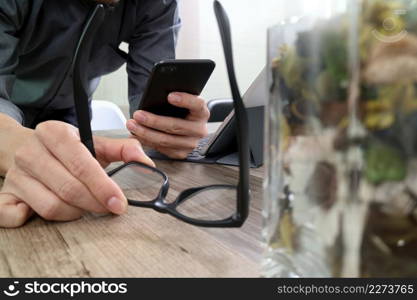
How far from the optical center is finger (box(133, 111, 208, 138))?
608 mm

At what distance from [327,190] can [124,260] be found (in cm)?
15

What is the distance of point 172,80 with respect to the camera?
0.55m

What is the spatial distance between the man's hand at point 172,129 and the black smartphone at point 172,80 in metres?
0.02

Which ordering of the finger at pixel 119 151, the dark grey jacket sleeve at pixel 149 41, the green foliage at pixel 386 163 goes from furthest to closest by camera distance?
the dark grey jacket sleeve at pixel 149 41 < the finger at pixel 119 151 < the green foliage at pixel 386 163

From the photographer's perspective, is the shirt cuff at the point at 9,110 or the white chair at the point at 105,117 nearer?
the shirt cuff at the point at 9,110

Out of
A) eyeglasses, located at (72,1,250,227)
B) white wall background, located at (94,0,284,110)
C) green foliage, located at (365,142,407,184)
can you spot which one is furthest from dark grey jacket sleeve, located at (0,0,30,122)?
white wall background, located at (94,0,284,110)

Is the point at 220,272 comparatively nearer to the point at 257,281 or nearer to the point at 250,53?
the point at 257,281

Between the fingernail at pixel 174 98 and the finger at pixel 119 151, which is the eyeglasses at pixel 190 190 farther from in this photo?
the fingernail at pixel 174 98

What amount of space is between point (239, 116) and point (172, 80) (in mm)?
303

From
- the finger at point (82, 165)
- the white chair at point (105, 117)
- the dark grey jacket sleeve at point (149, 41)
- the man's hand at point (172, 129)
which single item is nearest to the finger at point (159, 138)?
the man's hand at point (172, 129)

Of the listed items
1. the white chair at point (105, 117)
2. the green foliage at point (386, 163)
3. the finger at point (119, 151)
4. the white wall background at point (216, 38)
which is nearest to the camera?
the green foliage at point (386, 163)

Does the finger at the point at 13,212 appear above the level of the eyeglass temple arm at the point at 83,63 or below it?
below

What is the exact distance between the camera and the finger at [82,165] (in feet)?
1.07

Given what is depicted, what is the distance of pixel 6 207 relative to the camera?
0.34m
